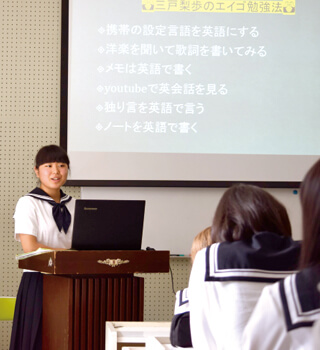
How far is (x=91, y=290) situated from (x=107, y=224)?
287 mm

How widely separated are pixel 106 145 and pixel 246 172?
0.99 m

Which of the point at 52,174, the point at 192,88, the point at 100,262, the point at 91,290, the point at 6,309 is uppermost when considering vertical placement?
the point at 192,88

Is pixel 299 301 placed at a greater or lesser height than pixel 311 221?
lesser

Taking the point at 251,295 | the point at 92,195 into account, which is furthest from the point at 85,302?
the point at 92,195

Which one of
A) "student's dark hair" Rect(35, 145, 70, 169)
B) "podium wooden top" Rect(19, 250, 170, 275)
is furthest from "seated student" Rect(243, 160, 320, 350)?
"student's dark hair" Rect(35, 145, 70, 169)

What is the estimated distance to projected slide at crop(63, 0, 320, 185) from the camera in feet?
13.4

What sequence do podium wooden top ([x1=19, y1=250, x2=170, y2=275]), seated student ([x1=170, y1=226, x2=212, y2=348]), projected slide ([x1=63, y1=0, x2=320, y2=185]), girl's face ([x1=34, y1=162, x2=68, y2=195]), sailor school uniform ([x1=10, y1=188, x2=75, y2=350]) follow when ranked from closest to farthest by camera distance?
1. seated student ([x1=170, y1=226, x2=212, y2=348])
2. podium wooden top ([x1=19, y1=250, x2=170, y2=275])
3. sailor school uniform ([x1=10, y1=188, x2=75, y2=350])
4. girl's face ([x1=34, y1=162, x2=68, y2=195])
5. projected slide ([x1=63, y1=0, x2=320, y2=185])

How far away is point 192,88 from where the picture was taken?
13.6 ft

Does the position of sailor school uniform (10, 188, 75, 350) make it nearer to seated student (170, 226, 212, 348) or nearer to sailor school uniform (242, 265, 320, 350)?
seated student (170, 226, 212, 348)

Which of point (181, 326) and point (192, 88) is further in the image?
point (192, 88)

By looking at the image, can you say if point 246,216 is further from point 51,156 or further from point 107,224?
point 51,156

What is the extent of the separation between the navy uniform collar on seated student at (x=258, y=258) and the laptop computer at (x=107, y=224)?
113 cm

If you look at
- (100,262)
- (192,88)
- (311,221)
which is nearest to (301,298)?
(311,221)

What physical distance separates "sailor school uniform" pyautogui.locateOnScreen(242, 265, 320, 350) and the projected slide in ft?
10.7
